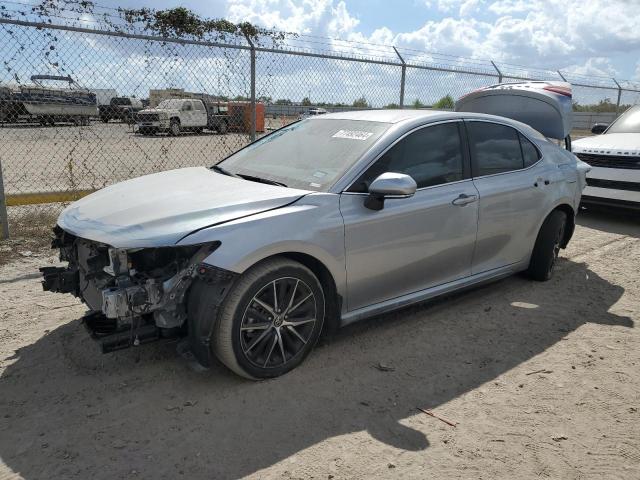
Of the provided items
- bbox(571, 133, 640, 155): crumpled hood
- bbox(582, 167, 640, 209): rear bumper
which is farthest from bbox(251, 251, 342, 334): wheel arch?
bbox(571, 133, 640, 155): crumpled hood

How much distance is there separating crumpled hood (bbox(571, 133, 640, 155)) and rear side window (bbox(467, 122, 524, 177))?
13.0ft

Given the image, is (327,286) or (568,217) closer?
(327,286)

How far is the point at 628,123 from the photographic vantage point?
8.95m

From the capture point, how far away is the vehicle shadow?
→ 8.49 feet

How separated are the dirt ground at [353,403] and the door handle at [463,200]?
0.96m

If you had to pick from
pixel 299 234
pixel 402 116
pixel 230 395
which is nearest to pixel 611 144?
pixel 402 116

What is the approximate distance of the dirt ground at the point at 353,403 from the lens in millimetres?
2564

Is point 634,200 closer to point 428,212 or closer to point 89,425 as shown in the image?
point 428,212

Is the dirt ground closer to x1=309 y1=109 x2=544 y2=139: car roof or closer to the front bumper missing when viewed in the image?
the front bumper missing

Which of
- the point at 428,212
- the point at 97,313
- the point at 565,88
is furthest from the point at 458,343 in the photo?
the point at 565,88

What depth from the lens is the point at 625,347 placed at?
3.88 meters

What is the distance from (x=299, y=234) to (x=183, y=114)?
7.91m

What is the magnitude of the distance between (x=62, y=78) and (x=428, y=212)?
5.10 m

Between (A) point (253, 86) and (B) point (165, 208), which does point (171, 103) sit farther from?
(B) point (165, 208)
